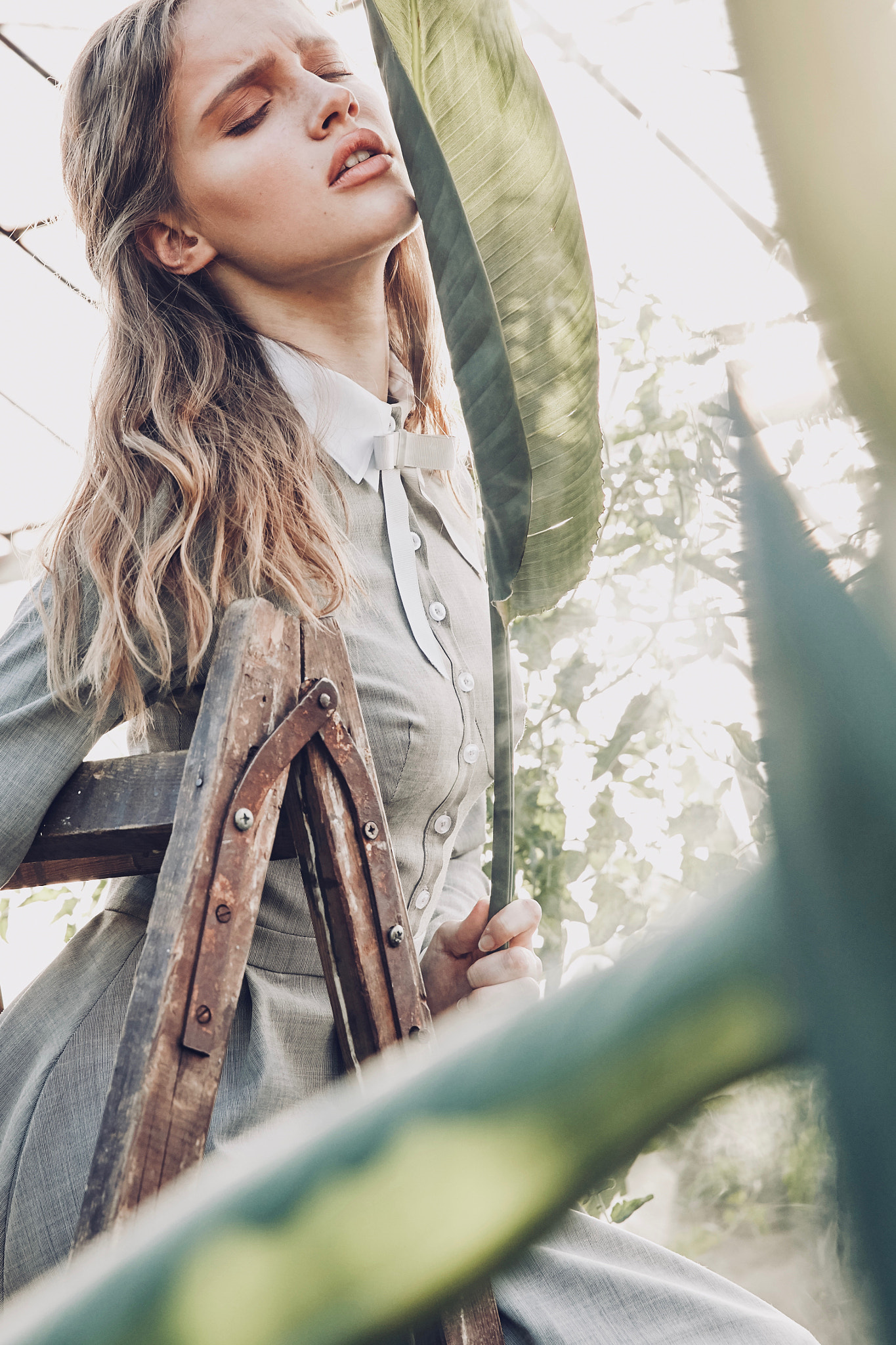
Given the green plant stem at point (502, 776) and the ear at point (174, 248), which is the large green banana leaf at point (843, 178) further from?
the ear at point (174, 248)

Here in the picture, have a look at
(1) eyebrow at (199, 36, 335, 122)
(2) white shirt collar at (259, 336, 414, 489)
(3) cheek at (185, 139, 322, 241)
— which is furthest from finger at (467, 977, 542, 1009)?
(1) eyebrow at (199, 36, 335, 122)

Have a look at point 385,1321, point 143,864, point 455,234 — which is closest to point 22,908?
point 143,864

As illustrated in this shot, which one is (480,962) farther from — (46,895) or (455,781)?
(46,895)

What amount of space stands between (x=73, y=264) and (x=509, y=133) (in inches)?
83.7

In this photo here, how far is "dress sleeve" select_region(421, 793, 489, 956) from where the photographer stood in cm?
86

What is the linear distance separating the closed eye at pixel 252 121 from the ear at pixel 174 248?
0.31 ft

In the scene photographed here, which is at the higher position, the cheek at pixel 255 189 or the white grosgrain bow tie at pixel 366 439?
the cheek at pixel 255 189

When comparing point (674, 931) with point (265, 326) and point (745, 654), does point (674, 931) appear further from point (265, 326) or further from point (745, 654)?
point (265, 326)

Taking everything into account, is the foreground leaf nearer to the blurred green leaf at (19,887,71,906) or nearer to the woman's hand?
the woman's hand

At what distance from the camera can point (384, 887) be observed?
1.72ft

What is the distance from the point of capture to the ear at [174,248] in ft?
2.58

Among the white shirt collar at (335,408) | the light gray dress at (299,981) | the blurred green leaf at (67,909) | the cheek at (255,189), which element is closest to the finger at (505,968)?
the light gray dress at (299,981)

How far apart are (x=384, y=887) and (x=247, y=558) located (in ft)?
0.86

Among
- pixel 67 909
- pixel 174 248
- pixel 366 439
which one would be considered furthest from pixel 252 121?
pixel 67 909
